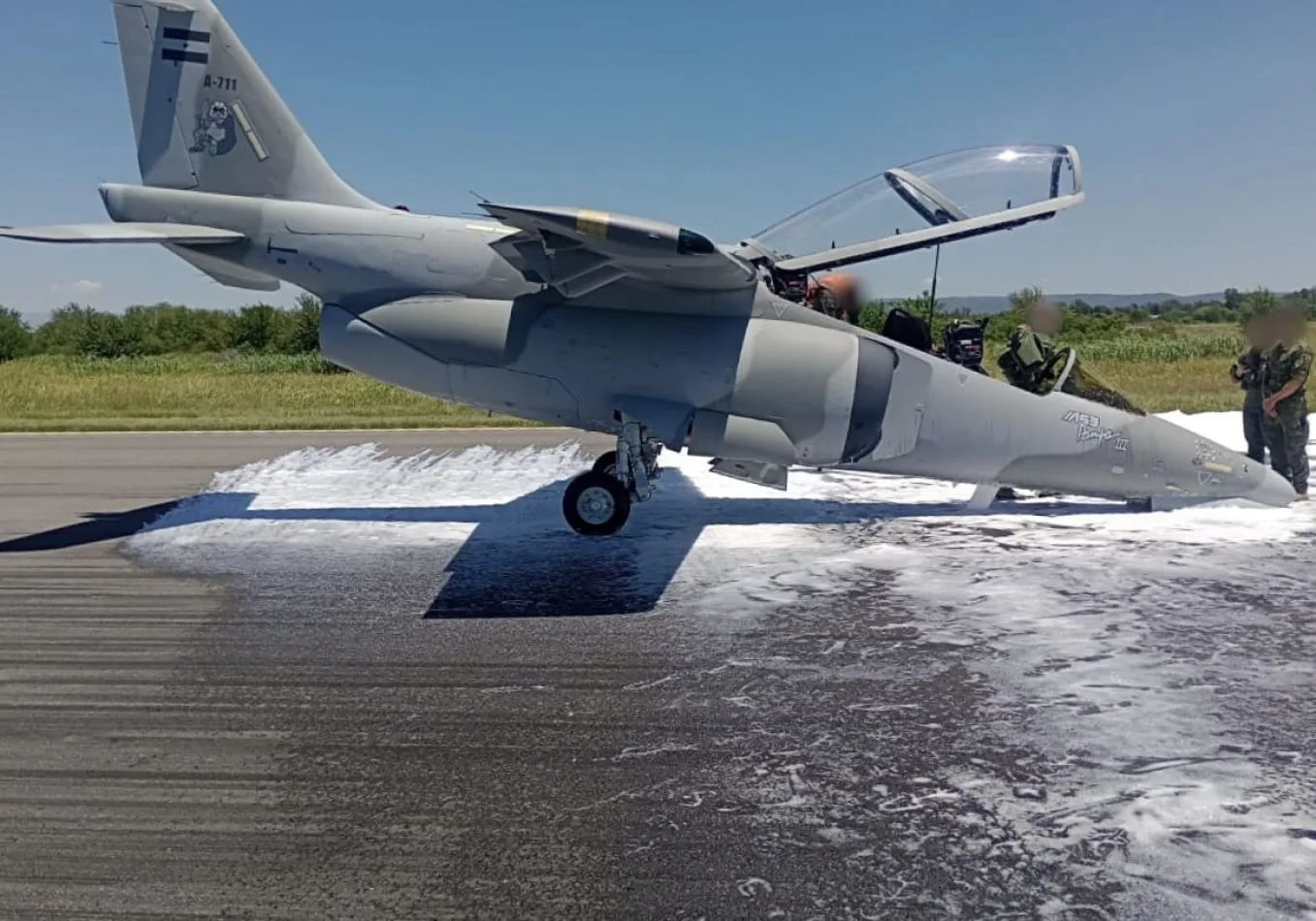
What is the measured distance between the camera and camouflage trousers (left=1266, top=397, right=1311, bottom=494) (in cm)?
1010

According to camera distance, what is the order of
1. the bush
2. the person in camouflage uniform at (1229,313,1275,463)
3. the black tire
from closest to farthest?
the black tire → the person in camouflage uniform at (1229,313,1275,463) → the bush

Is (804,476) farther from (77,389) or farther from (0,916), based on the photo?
(77,389)

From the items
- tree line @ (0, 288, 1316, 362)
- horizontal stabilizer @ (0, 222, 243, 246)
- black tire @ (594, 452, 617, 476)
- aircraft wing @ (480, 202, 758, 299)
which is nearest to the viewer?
aircraft wing @ (480, 202, 758, 299)

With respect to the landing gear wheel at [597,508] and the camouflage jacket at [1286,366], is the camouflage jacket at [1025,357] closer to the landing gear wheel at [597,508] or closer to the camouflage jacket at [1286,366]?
the camouflage jacket at [1286,366]

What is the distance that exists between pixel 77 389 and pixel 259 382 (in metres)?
5.14

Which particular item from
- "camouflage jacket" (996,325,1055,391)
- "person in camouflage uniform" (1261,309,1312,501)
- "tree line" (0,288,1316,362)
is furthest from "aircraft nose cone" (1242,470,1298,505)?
"tree line" (0,288,1316,362)

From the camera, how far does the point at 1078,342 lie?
45.6 metres

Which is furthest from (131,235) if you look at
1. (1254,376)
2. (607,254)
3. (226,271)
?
(1254,376)

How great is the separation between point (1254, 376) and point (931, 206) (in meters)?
4.82

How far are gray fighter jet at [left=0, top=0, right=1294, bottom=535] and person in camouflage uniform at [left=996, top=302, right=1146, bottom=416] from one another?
0.18m

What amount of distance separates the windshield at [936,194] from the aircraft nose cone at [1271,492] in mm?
3354

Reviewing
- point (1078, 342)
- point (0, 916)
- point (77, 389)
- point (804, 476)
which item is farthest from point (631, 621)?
point (1078, 342)

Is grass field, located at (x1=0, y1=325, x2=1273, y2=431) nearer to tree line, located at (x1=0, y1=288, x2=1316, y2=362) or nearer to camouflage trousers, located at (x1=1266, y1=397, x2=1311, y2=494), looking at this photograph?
camouflage trousers, located at (x1=1266, y1=397, x2=1311, y2=494)

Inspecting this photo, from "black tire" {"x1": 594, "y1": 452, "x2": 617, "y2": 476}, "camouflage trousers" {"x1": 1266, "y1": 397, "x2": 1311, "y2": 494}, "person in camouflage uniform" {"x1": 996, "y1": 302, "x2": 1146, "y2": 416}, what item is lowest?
"black tire" {"x1": 594, "y1": 452, "x2": 617, "y2": 476}
